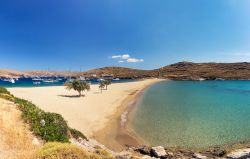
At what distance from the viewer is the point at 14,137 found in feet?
50.3

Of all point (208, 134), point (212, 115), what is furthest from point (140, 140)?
point (212, 115)

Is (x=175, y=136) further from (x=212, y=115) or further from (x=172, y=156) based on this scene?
(x=212, y=115)

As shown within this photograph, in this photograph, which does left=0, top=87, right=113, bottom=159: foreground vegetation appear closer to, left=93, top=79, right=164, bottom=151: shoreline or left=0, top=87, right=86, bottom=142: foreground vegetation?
left=0, top=87, right=86, bottom=142: foreground vegetation

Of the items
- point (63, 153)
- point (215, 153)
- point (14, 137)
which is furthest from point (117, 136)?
point (63, 153)

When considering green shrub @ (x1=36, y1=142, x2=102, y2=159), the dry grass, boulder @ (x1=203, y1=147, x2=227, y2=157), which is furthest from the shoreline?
green shrub @ (x1=36, y1=142, x2=102, y2=159)

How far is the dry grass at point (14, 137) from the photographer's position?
13.1 metres

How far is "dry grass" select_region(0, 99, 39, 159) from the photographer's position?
13086 millimetres

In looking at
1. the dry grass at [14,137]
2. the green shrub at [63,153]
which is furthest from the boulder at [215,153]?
the dry grass at [14,137]

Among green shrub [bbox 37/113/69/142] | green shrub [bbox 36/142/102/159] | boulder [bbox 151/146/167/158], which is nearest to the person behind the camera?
green shrub [bbox 36/142/102/159]

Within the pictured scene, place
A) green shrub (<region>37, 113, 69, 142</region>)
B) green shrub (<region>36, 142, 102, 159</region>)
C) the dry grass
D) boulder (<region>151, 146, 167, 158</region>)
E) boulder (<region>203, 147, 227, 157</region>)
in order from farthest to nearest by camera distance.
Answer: boulder (<region>203, 147, 227, 157</region>) → boulder (<region>151, 146, 167, 158</region>) → green shrub (<region>37, 113, 69, 142</region>) → the dry grass → green shrub (<region>36, 142, 102, 159</region>)

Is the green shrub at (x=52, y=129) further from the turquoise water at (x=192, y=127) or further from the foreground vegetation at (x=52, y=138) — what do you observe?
the turquoise water at (x=192, y=127)

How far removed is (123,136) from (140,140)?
3269 mm

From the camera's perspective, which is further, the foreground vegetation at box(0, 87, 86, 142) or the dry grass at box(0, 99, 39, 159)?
the foreground vegetation at box(0, 87, 86, 142)

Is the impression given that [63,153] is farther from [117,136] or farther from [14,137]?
[117,136]
